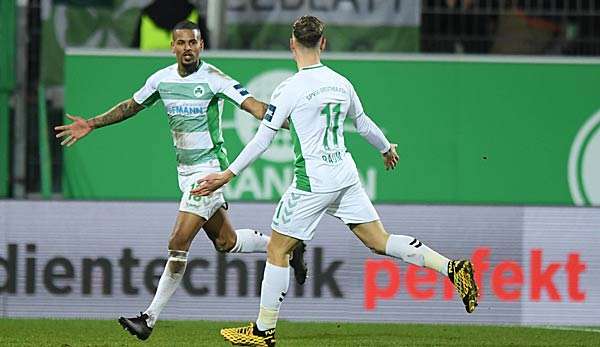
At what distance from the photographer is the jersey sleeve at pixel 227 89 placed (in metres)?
11.1

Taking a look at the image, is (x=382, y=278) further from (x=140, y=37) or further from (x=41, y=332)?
(x=140, y=37)

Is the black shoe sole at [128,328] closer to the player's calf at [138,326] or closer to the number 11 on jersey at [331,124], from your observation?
the player's calf at [138,326]

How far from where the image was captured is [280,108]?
9805 mm

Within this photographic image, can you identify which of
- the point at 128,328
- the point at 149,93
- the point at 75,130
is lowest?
the point at 128,328

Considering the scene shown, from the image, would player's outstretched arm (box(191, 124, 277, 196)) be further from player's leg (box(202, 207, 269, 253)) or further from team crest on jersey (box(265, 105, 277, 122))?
player's leg (box(202, 207, 269, 253))

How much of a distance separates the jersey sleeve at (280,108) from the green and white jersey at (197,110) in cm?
130

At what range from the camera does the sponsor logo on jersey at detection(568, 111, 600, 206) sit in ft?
50.8

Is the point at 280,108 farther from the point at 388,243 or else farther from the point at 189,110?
the point at 189,110

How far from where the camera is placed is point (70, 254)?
12.8 meters

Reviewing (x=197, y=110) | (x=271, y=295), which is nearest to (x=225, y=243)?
(x=197, y=110)

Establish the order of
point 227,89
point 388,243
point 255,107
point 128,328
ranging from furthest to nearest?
point 227,89 → point 255,107 → point 128,328 → point 388,243

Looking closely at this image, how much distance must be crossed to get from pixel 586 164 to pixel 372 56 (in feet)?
7.32

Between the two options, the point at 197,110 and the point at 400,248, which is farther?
the point at 197,110

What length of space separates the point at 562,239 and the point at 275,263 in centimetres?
354
